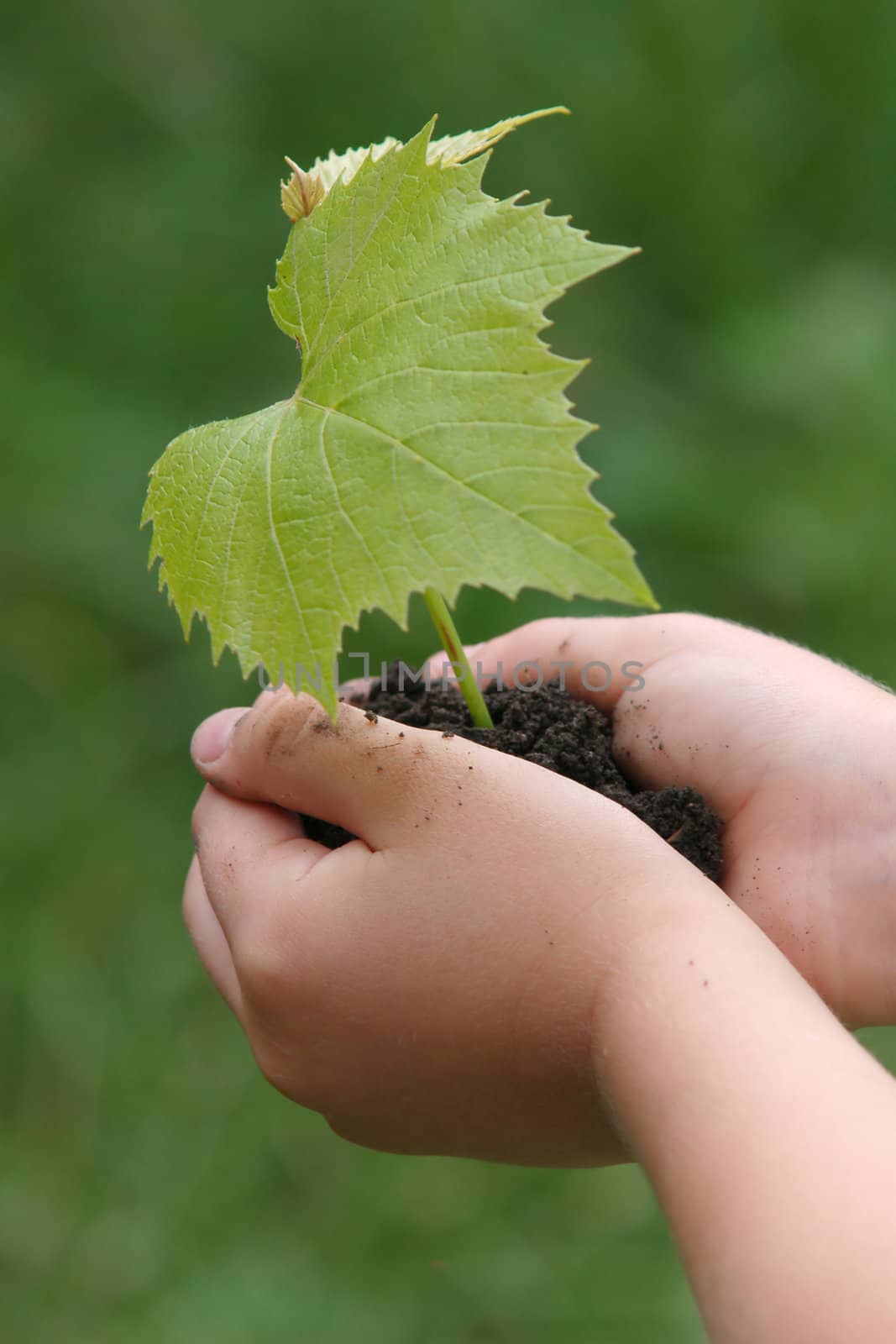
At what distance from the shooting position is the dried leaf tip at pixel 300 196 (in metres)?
0.72

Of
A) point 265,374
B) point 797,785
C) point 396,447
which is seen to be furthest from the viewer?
point 265,374

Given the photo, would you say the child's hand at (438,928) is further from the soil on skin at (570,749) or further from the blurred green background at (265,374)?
the blurred green background at (265,374)

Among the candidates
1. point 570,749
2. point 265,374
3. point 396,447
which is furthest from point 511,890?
point 265,374

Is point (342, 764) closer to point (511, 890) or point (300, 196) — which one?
point (511, 890)

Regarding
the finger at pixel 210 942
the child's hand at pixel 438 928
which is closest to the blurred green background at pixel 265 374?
the finger at pixel 210 942

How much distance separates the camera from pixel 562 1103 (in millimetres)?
715

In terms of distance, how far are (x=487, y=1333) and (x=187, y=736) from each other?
0.84m

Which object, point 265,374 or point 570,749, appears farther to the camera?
point 265,374

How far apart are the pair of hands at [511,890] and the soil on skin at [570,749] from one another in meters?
0.04

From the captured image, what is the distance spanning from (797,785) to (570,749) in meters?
0.17

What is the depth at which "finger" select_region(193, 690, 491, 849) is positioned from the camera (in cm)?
71

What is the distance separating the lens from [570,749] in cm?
82

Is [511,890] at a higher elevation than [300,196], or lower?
lower

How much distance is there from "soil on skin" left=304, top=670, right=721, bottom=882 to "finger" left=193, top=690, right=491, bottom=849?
60 millimetres
